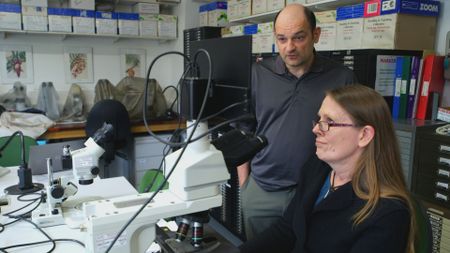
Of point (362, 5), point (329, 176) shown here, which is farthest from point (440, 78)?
point (329, 176)

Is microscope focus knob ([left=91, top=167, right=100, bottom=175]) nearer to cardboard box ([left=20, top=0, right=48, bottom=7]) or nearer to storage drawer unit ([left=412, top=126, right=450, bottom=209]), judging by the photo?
storage drawer unit ([left=412, top=126, right=450, bottom=209])

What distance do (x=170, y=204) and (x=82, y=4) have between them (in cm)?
332

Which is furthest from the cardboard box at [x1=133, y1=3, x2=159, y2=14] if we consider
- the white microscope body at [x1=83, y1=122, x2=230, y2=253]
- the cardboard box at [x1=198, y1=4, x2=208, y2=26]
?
the white microscope body at [x1=83, y1=122, x2=230, y2=253]

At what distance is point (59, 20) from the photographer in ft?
11.3

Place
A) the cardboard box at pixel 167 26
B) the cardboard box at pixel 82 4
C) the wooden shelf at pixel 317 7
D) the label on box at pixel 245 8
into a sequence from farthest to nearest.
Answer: the cardboard box at pixel 167 26 < the cardboard box at pixel 82 4 < the label on box at pixel 245 8 < the wooden shelf at pixel 317 7

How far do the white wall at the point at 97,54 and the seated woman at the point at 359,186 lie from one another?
3128mm

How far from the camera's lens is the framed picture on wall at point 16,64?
357 centimetres

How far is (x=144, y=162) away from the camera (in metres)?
3.72

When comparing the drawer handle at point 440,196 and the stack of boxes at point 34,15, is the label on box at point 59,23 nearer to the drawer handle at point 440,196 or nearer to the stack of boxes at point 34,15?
the stack of boxes at point 34,15

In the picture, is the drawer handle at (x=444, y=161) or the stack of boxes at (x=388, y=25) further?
the stack of boxes at (x=388, y=25)

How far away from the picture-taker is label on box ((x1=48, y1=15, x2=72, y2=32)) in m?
3.42

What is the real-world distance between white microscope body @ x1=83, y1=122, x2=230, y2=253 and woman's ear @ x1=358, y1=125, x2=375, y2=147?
1.68 ft

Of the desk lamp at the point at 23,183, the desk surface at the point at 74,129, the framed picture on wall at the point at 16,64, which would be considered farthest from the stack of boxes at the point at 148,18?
the desk lamp at the point at 23,183

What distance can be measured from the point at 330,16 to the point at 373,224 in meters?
1.70
